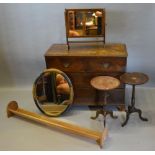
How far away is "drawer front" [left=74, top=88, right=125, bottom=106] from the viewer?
2.51 metres

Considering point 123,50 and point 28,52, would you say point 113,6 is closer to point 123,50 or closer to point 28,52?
point 123,50

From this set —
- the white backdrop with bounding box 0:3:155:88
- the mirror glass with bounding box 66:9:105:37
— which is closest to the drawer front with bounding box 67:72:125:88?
the mirror glass with bounding box 66:9:105:37

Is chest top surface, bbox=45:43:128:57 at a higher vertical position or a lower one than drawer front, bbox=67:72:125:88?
higher

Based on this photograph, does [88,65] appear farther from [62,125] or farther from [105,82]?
[62,125]

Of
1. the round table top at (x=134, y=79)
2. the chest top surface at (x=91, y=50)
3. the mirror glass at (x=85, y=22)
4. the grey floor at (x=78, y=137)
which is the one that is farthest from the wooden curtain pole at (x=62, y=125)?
the mirror glass at (x=85, y=22)

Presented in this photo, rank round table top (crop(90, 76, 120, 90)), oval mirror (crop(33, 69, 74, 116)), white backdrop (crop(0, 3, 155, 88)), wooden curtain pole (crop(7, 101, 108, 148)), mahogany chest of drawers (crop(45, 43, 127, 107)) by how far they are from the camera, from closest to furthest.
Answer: wooden curtain pole (crop(7, 101, 108, 148)), round table top (crop(90, 76, 120, 90)), mahogany chest of drawers (crop(45, 43, 127, 107)), oval mirror (crop(33, 69, 74, 116)), white backdrop (crop(0, 3, 155, 88))

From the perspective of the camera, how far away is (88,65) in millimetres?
2414

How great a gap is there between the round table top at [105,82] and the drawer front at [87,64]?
0.42ft

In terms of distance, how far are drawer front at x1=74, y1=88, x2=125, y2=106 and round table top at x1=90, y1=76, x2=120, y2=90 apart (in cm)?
25

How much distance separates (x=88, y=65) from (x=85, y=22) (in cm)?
47

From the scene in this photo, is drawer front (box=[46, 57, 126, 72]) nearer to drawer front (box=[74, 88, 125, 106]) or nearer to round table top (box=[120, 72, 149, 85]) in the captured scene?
round table top (box=[120, 72, 149, 85])

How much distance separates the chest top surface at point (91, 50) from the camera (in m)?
2.37

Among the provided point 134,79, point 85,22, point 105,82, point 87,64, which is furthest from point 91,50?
point 134,79
